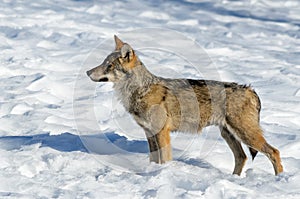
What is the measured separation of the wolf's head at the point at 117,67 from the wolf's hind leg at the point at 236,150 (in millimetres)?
1187

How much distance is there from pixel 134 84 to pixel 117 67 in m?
0.25

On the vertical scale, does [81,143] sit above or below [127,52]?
below

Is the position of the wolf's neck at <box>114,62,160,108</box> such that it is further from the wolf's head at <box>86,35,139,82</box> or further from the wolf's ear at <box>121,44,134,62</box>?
the wolf's ear at <box>121,44,134,62</box>

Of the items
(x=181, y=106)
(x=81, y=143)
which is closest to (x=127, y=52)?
(x=181, y=106)

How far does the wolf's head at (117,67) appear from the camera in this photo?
6.09 m

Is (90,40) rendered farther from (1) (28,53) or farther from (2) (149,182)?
(2) (149,182)

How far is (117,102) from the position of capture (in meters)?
8.28

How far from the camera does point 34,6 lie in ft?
54.0

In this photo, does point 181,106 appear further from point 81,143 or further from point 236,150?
point 81,143

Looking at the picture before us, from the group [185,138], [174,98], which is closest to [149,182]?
[174,98]

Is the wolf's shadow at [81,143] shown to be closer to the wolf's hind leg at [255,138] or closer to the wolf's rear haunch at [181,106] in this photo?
the wolf's rear haunch at [181,106]

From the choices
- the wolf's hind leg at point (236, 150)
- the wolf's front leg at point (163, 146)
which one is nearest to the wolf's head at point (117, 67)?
the wolf's front leg at point (163, 146)

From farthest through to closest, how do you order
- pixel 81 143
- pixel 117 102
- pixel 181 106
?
1. pixel 117 102
2. pixel 81 143
3. pixel 181 106

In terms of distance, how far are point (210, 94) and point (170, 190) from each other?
4.47 feet
